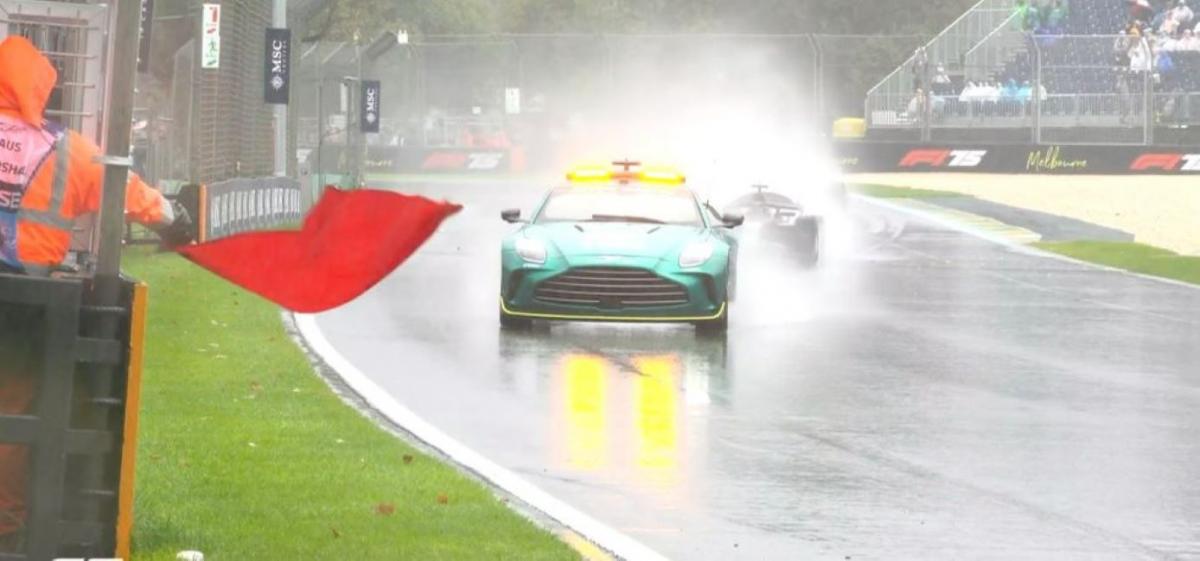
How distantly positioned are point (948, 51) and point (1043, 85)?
626cm

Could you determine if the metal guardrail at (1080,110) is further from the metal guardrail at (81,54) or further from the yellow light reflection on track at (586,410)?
the metal guardrail at (81,54)

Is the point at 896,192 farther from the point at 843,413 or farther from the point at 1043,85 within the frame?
the point at 843,413

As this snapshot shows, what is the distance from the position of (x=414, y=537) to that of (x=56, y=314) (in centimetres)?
228

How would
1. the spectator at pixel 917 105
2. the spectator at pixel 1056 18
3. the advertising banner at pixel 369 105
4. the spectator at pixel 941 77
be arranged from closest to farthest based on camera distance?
the advertising banner at pixel 369 105 → the spectator at pixel 917 105 → the spectator at pixel 941 77 → the spectator at pixel 1056 18

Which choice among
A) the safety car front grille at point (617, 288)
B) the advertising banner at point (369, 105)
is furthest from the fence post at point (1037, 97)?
the safety car front grille at point (617, 288)

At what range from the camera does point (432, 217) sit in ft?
21.7

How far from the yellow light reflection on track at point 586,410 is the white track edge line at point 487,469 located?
0.53 m

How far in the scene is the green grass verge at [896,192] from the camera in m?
49.7

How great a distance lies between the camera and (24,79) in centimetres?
734

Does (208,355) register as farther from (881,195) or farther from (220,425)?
(881,195)

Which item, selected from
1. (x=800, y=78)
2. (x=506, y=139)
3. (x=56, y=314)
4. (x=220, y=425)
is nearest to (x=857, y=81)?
(x=800, y=78)

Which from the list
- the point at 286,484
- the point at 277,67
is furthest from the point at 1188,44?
the point at 286,484

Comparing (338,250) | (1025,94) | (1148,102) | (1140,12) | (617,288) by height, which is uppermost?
(1140,12)

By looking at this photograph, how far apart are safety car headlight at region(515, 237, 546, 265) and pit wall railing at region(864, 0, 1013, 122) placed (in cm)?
4136
